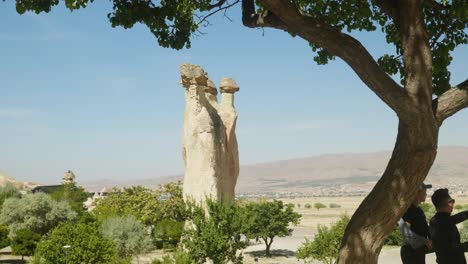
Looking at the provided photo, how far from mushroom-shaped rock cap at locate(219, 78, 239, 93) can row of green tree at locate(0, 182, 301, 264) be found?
6783 millimetres

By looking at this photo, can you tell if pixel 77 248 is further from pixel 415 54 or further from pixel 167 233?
pixel 415 54

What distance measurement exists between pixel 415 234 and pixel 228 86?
73.4 ft

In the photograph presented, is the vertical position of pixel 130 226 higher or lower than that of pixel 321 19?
lower

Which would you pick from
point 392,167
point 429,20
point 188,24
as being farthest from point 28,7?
point 429,20

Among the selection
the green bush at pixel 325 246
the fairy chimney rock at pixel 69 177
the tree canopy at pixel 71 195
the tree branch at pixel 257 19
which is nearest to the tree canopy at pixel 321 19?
the tree branch at pixel 257 19

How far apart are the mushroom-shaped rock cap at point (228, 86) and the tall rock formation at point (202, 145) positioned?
1307mm

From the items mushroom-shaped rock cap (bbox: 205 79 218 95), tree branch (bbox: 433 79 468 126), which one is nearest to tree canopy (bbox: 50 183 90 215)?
mushroom-shaped rock cap (bbox: 205 79 218 95)

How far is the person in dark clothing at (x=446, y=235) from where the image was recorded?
17.9ft

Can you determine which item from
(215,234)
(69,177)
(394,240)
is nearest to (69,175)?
(69,177)

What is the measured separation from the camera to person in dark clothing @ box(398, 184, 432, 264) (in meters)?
5.67

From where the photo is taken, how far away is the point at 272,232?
42.9m

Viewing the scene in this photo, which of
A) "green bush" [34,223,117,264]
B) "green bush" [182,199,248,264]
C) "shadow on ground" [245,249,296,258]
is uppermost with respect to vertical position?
"green bush" [182,199,248,264]

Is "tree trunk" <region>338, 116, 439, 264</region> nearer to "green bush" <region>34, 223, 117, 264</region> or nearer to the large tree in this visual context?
the large tree

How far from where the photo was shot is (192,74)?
24672mm
